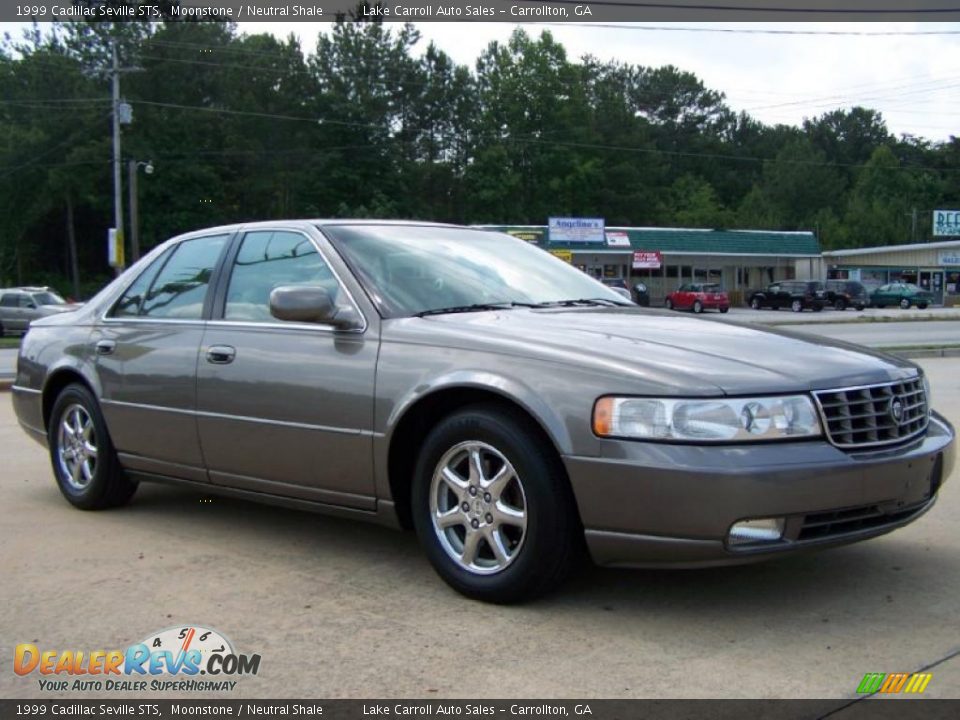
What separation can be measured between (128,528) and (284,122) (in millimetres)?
64471

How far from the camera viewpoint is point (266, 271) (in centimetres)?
514

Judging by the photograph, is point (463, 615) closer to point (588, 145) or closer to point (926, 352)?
point (926, 352)

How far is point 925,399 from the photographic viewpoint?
14.5ft

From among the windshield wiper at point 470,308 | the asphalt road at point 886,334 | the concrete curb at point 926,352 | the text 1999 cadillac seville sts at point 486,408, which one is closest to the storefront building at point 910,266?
the asphalt road at point 886,334

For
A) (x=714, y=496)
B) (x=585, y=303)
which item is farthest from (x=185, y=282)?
(x=714, y=496)

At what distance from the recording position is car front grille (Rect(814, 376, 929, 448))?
3.78 m

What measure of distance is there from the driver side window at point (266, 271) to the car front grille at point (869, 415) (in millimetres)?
2245

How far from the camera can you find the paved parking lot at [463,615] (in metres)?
3.37

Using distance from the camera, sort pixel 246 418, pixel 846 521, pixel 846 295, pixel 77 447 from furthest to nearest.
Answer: pixel 846 295 → pixel 77 447 → pixel 246 418 → pixel 846 521

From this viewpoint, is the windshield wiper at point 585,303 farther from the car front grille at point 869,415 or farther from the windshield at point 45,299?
the windshield at point 45,299

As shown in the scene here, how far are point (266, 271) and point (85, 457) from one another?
1728mm

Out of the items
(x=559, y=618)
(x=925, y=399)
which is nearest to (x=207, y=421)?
(x=559, y=618)
